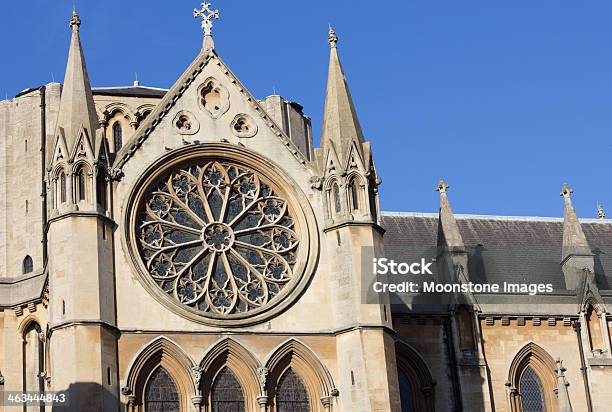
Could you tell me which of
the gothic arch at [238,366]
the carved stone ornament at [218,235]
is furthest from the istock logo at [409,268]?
the gothic arch at [238,366]

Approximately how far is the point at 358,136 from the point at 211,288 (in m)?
6.98

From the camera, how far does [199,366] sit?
37.7 meters

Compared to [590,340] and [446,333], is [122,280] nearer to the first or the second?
[446,333]

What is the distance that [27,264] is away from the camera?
5397 cm

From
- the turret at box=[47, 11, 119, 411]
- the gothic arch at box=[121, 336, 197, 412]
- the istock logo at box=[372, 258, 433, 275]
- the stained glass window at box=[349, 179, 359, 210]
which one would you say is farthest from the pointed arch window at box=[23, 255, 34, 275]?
the stained glass window at box=[349, 179, 359, 210]

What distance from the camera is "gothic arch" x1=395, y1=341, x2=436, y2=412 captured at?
44.6 metres

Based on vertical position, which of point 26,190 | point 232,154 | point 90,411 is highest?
point 26,190

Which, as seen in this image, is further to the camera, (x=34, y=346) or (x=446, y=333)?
(x=446, y=333)

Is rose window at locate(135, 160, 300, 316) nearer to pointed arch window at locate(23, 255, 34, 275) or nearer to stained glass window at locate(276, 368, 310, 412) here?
stained glass window at locate(276, 368, 310, 412)

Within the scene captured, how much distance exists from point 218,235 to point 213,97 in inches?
187

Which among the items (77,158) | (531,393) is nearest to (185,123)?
(77,158)

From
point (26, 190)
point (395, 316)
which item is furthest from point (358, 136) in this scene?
point (26, 190)

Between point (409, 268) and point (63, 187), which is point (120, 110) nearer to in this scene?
point (409, 268)

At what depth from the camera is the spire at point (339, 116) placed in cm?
4141
